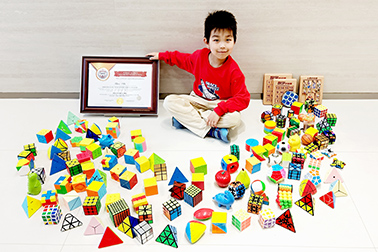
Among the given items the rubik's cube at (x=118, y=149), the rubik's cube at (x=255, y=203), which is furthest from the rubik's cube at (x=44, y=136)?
the rubik's cube at (x=255, y=203)

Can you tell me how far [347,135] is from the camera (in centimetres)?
201

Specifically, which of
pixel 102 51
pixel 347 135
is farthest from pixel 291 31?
pixel 102 51

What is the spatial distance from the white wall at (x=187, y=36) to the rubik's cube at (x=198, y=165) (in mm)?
838

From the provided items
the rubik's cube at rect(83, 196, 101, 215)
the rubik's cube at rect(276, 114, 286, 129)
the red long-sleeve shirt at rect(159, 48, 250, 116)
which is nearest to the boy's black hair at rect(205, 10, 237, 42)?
the red long-sleeve shirt at rect(159, 48, 250, 116)

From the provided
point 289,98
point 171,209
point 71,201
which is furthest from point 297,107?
point 71,201

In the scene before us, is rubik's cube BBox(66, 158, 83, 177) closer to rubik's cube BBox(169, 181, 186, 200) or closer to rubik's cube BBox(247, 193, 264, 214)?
rubik's cube BBox(169, 181, 186, 200)

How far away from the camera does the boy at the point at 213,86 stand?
191 cm

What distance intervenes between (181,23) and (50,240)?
1453 mm

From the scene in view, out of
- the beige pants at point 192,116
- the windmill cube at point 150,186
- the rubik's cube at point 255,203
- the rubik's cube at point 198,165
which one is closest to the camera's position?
the rubik's cube at point 255,203

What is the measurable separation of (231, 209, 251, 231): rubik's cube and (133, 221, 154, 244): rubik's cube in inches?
13.4

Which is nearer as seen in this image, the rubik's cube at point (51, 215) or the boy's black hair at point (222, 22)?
the rubik's cube at point (51, 215)

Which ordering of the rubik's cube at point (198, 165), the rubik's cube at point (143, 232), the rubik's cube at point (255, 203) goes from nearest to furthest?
the rubik's cube at point (143, 232), the rubik's cube at point (255, 203), the rubik's cube at point (198, 165)

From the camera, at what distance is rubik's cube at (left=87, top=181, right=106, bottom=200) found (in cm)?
154

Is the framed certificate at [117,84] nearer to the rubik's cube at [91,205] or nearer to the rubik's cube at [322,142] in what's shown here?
the rubik's cube at [91,205]
